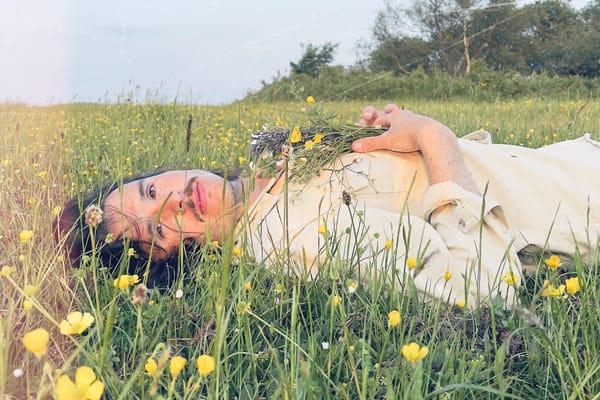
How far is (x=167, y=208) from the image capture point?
211 centimetres

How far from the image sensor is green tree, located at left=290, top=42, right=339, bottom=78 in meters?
17.8

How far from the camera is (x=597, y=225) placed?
1953mm

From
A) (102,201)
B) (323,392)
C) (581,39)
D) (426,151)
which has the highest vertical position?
(581,39)

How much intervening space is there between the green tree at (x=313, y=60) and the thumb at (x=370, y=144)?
15739 mm

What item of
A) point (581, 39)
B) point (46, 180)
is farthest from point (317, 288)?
point (581, 39)

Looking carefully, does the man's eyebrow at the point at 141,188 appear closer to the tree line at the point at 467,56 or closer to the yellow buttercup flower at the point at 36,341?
the yellow buttercup flower at the point at 36,341

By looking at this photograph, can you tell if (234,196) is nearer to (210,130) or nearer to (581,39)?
(210,130)

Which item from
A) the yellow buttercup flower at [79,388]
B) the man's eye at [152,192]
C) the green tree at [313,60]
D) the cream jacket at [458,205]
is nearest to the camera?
the yellow buttercup flower at [79,388]

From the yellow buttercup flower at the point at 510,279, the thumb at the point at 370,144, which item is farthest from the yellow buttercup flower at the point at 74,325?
the thumb at the point at 370,144

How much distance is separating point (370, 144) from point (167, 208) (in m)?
0.77

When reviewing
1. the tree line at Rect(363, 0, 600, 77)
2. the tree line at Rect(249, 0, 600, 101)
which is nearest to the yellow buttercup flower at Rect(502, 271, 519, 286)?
the tree line at Rect(249, 0, 600, 101)

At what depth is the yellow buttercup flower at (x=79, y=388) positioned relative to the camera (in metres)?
0.55

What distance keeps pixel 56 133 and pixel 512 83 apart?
35.5ft

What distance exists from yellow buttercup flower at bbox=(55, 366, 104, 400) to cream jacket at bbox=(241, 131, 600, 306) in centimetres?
109
